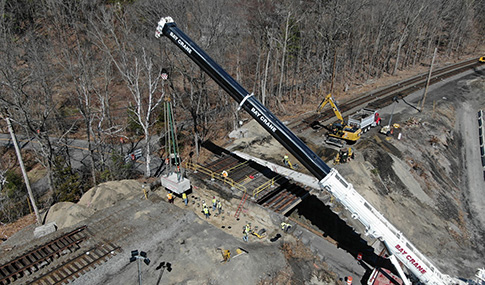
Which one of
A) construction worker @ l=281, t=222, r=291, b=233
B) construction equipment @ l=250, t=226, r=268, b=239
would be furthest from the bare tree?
construction worker @ l=281, t=222, r=291, b=233

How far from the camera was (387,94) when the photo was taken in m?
52.1

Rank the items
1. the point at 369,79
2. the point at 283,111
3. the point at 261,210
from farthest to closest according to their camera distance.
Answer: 1. the point at 369,79
2. the point at 283,111
3. the point at 261,210

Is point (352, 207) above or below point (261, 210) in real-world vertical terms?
above

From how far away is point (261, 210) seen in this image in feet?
72.2

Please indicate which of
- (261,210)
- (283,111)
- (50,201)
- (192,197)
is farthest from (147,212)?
(283,111)

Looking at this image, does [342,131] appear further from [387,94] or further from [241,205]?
[387,94]

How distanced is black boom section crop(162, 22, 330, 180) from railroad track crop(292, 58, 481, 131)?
2221 centimetres

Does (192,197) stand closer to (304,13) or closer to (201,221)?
(201,221)

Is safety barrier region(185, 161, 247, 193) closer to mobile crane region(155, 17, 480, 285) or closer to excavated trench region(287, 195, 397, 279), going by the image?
excavated trench region(287, 195, 397, 279)

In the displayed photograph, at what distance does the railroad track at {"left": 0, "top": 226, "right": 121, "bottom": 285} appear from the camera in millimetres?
15156

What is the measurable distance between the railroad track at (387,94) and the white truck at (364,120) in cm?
584

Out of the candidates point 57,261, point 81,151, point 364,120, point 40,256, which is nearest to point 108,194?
point 40,256

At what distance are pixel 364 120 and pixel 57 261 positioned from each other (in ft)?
107

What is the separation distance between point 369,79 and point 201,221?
54.9 m
